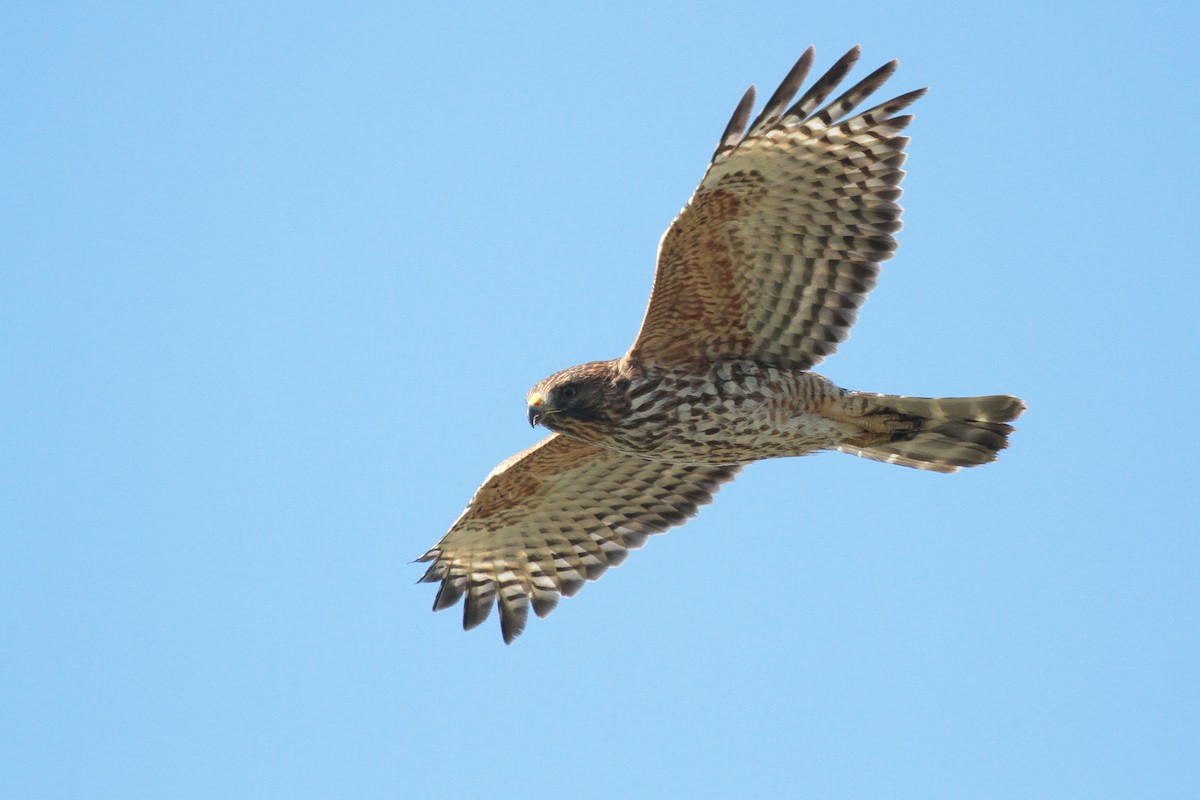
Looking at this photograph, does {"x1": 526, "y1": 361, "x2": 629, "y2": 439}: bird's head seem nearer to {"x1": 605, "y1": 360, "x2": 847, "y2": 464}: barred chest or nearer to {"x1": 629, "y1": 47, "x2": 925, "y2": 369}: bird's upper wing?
{"x1": 605, "y1": 360, "x2": 847, "y2": 464}: barred chest

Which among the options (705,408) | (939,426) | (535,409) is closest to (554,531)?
(535,409)

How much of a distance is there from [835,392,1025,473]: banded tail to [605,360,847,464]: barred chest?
0.21 metres

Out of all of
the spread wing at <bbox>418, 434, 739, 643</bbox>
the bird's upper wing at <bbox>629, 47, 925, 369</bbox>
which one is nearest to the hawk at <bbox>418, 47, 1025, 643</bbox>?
the bird's upper wing at <bbox>629, 47, 925, 369</bbox>

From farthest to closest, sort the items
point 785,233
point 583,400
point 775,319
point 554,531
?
point 554,531 < point 775,319 < point 583,400 < point 785,233

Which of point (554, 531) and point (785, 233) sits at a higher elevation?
point (785, 233)

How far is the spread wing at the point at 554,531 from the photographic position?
34.3 feet

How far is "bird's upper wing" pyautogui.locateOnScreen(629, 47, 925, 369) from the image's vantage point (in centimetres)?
838

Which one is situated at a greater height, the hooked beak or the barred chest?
the hooked beak

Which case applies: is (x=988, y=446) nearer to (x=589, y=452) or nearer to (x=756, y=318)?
(x=756, y=318)

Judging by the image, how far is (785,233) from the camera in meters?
8.76

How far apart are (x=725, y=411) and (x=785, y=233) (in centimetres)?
112

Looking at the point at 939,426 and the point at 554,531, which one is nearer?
the point at 939,426

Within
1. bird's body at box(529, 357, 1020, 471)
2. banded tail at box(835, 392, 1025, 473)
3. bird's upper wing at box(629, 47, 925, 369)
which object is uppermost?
bird's upper wing at box(629, 47, 925, 369)

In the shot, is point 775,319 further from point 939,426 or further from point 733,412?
point 939,426
